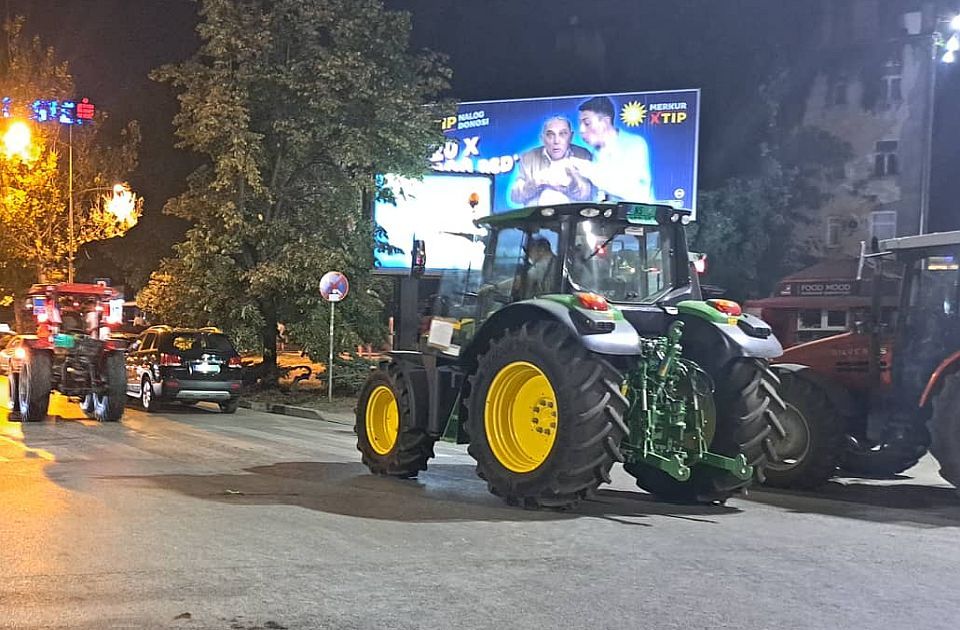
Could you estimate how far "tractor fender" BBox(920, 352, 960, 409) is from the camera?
9367mm

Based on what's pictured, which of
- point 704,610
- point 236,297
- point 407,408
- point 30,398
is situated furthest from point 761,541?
point 236,297

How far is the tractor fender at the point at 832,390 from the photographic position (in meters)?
10.5

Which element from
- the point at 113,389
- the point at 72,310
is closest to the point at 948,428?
the point at 113,389

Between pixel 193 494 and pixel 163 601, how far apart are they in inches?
144

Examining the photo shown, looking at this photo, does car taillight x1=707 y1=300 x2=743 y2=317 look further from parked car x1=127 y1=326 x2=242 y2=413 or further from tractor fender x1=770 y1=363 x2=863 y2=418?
parked car x1=127 y1=326 x2=242 y2=413

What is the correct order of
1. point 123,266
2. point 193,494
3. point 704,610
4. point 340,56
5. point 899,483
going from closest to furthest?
point 704,610 < point 193,494 < point 899,483 < point 340,56 < point 123,266

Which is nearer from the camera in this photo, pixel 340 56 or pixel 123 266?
pixel 340 56

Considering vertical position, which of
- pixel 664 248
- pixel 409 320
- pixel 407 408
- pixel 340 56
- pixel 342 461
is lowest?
pixel 342 461

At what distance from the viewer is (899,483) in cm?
1130

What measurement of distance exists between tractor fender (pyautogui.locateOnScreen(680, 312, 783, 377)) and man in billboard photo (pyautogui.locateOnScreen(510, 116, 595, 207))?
18.2 metres

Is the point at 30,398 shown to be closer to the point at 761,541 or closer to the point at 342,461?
the point at 342,461

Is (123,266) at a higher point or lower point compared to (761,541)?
higher

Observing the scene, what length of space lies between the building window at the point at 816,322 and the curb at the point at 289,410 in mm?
12001

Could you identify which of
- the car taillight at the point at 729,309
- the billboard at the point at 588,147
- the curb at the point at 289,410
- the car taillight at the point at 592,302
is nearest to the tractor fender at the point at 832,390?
the car taillight at the point at 729,309
